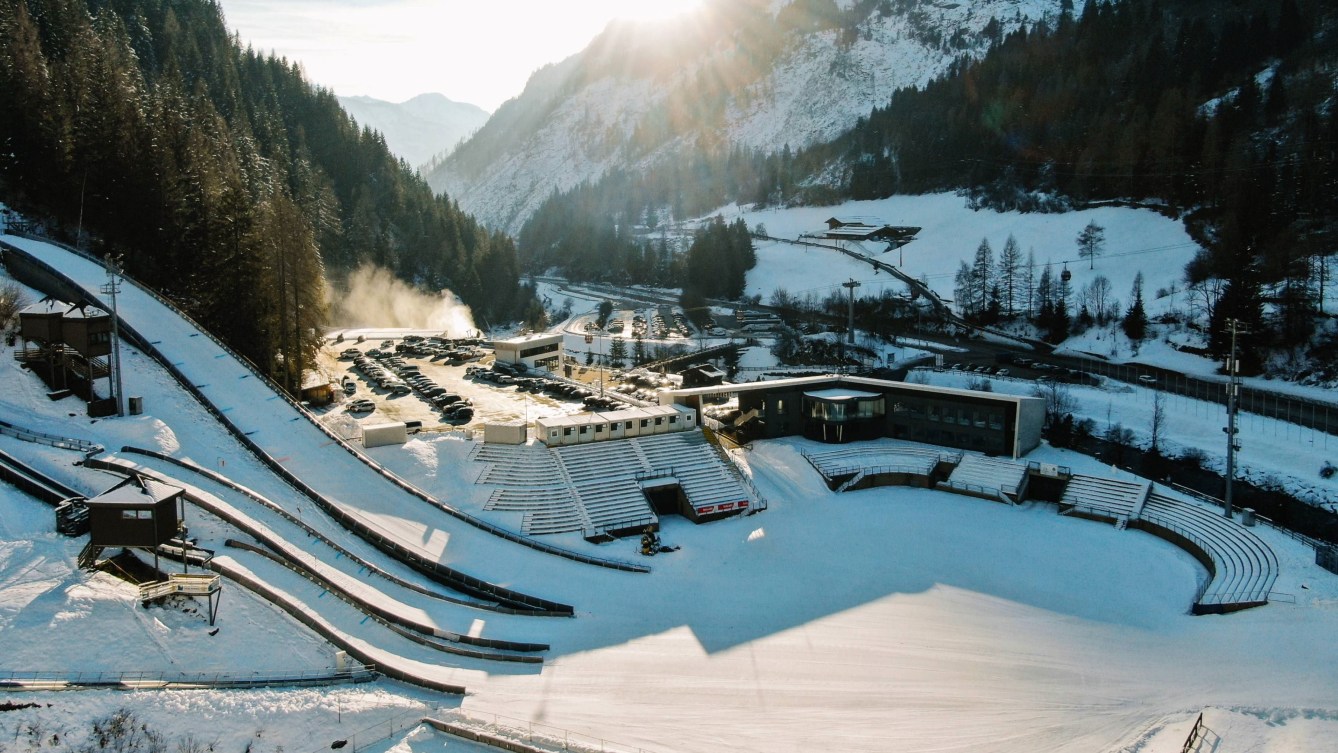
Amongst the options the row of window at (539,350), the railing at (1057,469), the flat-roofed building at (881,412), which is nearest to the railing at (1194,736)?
the railing at (1057,469)

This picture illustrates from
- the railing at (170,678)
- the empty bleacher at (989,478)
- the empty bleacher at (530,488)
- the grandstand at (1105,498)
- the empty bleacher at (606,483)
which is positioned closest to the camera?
the railing at (170,678)

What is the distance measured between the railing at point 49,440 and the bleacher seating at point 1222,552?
1433 inches

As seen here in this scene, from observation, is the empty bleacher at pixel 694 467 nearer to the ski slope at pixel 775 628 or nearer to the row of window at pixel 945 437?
the ski slope at pixel 775 628

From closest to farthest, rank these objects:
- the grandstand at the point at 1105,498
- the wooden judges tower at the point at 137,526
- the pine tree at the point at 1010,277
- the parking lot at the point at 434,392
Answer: the wooden judges tower at the point at 137,526
the grandstand at the point at 1105,498
the parking lot at the point at 434,392
the pine tree at the point at 1010,277

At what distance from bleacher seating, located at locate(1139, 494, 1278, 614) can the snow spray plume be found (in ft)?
200

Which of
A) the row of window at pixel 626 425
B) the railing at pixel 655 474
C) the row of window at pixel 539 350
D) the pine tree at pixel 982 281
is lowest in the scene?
the railing at pixel 655 474

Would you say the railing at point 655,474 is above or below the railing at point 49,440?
below

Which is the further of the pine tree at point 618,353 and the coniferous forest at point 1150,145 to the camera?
the pine tree at point 618,353

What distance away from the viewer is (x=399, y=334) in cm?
7044

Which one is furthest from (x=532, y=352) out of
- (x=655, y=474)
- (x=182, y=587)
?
(x=182, y=587)

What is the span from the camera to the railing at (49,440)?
2747cm

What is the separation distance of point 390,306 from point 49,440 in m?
59.7

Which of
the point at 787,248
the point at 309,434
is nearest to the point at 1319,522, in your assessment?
the point at 309,434

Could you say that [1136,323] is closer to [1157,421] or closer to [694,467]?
[1157,421]
